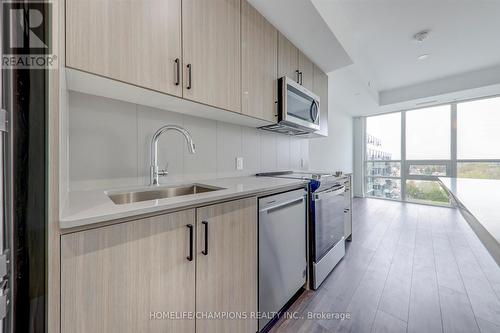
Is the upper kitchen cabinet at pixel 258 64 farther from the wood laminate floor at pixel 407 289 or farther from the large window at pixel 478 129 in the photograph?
the large window at pixel 478 129

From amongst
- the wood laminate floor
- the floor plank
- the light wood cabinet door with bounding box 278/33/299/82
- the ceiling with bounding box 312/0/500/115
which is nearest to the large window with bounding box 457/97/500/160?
the ceiling with bounding box 312/0/500/115

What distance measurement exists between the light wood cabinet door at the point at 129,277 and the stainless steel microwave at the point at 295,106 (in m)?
1.33

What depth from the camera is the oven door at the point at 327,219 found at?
5.51 feet

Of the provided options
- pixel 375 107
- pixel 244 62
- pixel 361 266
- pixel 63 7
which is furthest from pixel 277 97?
pixel 375 107

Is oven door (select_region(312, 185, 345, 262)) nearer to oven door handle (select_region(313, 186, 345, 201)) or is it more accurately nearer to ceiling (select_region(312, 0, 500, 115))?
oven door handle (select_region(313, 186, 345, 201))

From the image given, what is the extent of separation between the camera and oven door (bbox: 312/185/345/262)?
1.68m

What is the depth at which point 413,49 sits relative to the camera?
9.27 ft

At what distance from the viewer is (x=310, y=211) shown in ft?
5.46

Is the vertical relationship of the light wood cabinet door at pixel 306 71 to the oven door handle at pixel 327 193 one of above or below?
above

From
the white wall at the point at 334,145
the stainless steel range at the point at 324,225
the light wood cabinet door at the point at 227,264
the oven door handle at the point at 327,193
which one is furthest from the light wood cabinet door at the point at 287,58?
the white wall at the point at 334,145

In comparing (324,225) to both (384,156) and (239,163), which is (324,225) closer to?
(239,163)

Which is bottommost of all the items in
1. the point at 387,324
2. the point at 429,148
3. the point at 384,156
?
the point at 387,324

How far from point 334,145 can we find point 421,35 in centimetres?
270

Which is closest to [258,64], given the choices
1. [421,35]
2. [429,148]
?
[421,35]
